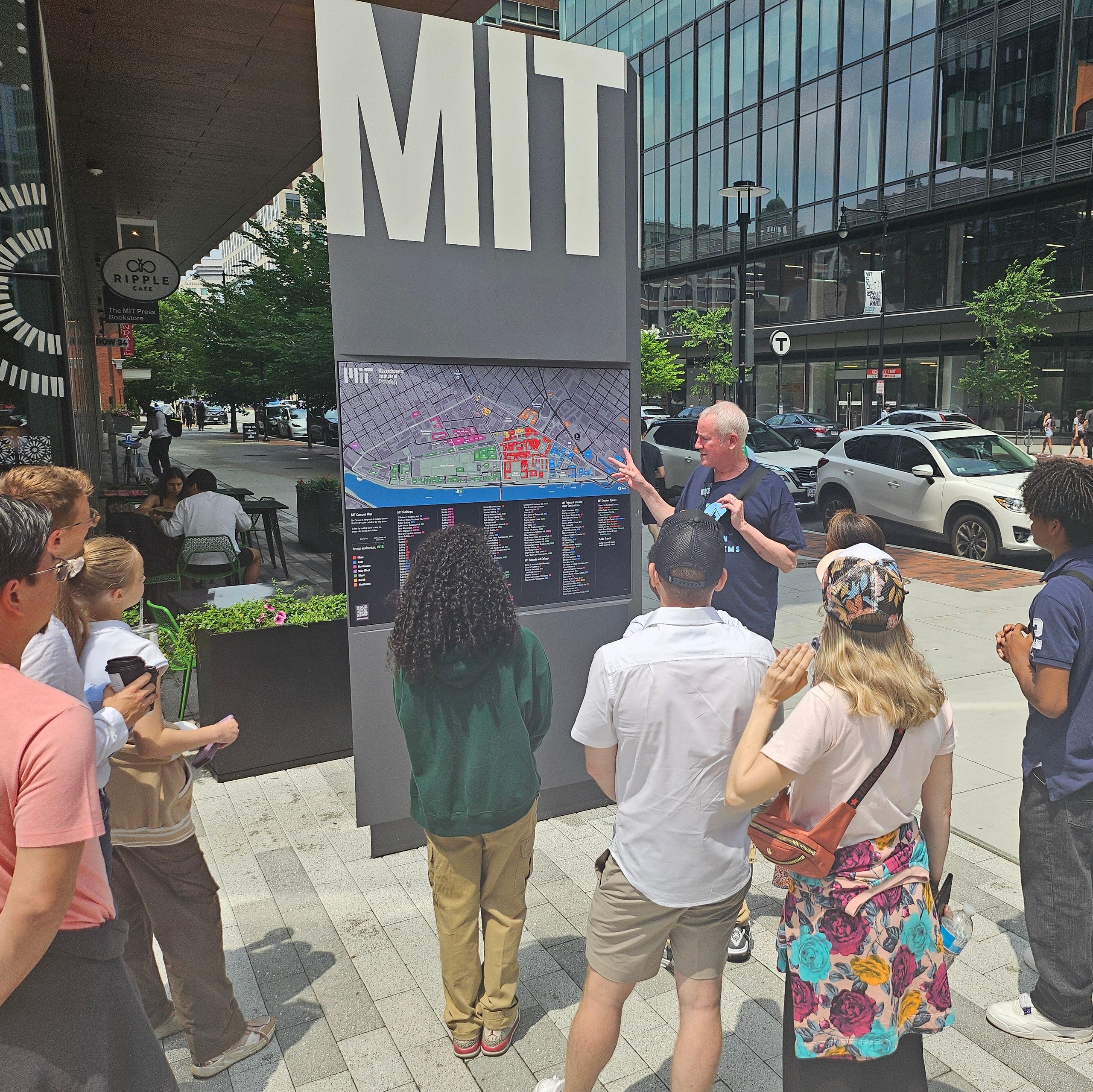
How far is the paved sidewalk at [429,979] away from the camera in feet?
10.2

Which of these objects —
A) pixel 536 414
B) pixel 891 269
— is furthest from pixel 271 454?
pixel 536 414

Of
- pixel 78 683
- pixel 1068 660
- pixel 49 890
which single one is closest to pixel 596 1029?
pixel 49 890

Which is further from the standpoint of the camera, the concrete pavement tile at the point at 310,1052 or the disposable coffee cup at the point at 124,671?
the concrete pavement tile at the point at 310,1052

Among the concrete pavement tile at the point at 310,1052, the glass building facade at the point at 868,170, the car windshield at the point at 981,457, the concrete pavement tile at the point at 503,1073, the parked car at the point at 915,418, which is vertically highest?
the glass building facade at the point at 868,170

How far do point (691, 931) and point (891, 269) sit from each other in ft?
138

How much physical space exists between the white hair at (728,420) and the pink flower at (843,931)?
2.60m

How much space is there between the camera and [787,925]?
2473 mm

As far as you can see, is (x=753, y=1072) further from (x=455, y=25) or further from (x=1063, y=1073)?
(x=455, y=25)

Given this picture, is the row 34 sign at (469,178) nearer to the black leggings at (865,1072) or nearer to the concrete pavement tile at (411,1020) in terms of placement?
the concrete pavement tile at (411,1020)

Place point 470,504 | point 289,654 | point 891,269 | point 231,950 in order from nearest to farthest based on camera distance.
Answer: point 231,950, point 470,504, point 289,654, point 891,269

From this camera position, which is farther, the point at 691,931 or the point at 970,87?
the point at 970,87

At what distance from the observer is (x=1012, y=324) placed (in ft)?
107

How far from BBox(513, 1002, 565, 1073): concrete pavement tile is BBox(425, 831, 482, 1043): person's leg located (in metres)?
0.19

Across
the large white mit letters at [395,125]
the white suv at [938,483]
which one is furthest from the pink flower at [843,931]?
the white suv at [938,483]
